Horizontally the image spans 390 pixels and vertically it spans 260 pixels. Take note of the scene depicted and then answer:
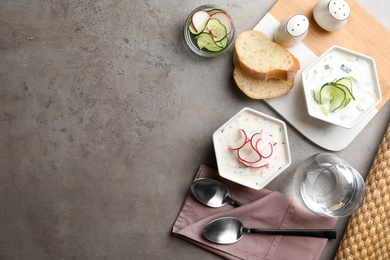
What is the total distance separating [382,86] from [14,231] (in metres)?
1.13

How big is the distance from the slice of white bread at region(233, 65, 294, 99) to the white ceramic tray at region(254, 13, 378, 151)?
1.2 inches

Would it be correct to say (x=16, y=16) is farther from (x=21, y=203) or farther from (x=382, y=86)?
(x=382, y=86)

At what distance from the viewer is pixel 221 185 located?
138 centimetres

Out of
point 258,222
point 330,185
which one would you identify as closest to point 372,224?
point 330,185

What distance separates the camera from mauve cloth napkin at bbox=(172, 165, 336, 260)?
138 centimetres

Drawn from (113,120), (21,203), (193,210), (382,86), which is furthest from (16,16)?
(382,86)

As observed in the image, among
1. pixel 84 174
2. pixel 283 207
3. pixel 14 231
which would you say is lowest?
pixel 14 231

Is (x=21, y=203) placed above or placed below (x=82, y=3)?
below

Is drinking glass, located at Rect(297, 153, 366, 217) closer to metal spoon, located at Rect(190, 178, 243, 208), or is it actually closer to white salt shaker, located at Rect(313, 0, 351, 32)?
metal spoon, located at Rect(190, 178, 243, 208)

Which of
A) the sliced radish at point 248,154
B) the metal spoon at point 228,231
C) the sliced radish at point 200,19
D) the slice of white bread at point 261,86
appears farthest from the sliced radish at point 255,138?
the sliced radish at point 200,19

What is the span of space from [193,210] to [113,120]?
1.13ft

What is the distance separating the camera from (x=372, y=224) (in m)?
1.37

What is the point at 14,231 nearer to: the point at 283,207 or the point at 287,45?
the point at 283,207

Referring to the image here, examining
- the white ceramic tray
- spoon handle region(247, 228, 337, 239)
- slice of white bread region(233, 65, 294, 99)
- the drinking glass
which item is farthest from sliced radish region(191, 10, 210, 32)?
spoon handle region(247, 228, 337, 239)
